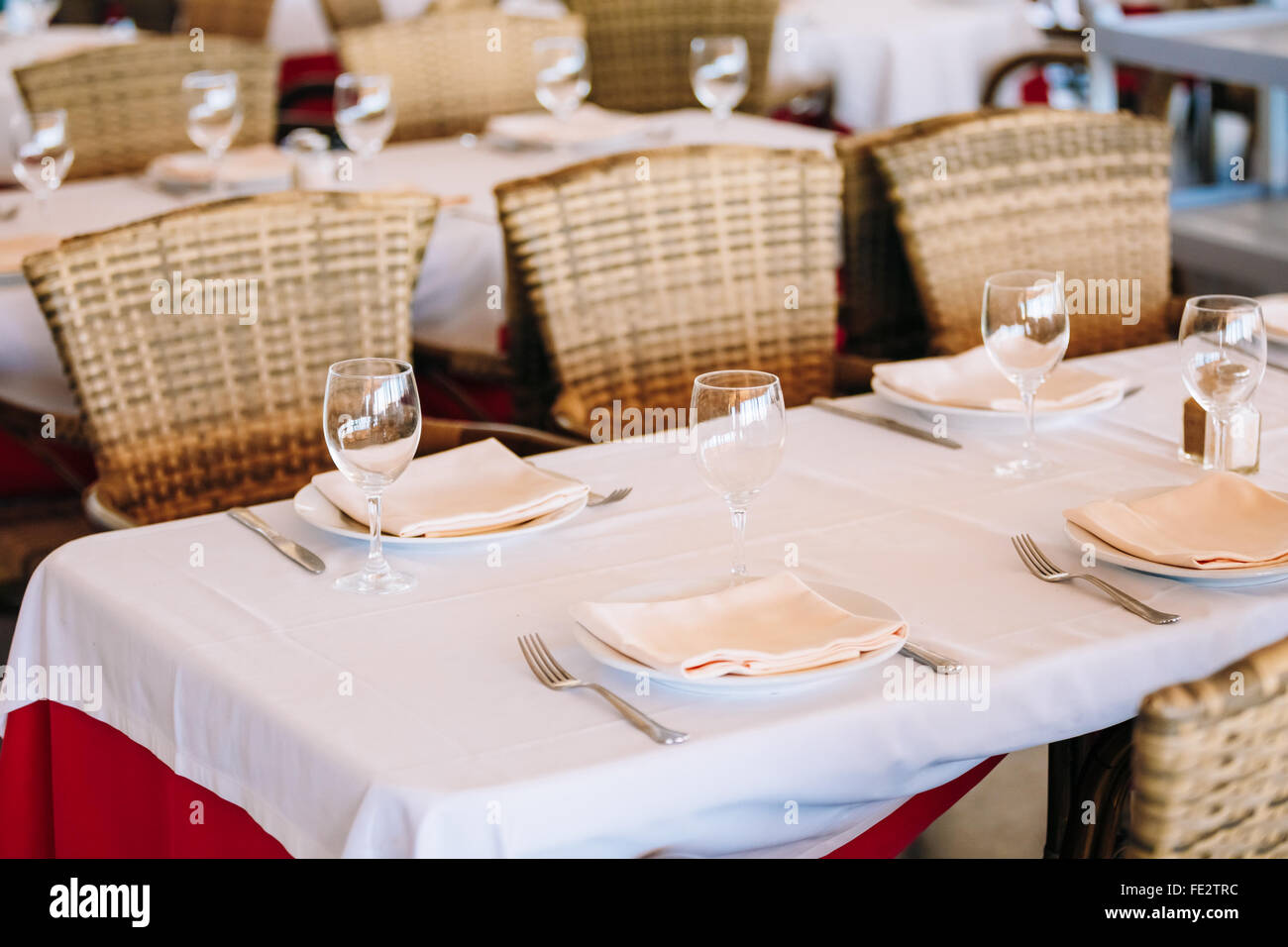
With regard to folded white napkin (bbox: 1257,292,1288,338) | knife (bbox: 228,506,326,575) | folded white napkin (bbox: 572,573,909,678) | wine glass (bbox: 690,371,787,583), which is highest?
wine glass (bbox: 690,371,787,583)

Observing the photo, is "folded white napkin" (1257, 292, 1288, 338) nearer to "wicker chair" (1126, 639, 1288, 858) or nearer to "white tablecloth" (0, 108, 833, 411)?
"white tablecloth" (0, 108, 833, 411)

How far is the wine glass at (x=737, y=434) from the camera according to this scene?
49.8 inches

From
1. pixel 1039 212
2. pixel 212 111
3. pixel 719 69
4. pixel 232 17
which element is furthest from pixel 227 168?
pixel 232 17

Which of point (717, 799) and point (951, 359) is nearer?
point (717, 799)

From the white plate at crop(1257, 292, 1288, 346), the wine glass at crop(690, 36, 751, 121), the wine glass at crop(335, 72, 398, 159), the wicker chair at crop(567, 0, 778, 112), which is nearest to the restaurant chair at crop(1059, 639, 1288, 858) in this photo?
the white plate at crop(1257, 292, 1288, 346)

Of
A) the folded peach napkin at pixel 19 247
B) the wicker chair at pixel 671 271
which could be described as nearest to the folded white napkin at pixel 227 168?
the folded peach napkin at pixel 19 247

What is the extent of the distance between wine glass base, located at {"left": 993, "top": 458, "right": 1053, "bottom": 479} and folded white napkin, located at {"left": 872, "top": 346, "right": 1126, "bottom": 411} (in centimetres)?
12

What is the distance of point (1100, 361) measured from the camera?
6.43 feet

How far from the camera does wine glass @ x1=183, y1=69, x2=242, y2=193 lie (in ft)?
9.48

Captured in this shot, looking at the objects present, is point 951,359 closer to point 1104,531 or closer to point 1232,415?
point 1232,415

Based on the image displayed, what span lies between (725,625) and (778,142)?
7.03 feet
